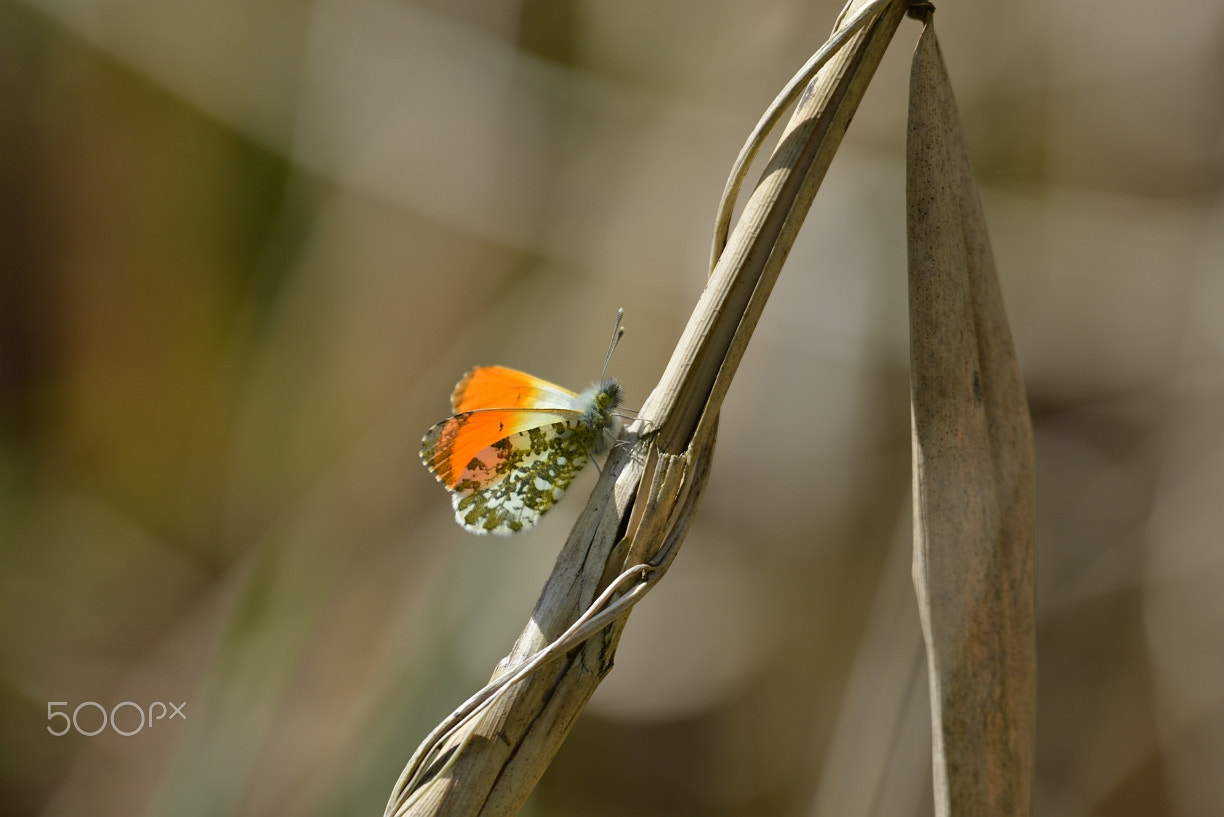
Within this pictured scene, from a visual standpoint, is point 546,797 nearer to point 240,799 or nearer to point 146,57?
point 240,799

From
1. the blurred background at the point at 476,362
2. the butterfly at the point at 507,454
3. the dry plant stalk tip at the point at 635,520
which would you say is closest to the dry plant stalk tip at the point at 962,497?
the dry plant stalk tip at the point at 635,520

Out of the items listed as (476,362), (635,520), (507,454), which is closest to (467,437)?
(507,454)

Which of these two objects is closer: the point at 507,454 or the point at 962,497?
the point at 962,497

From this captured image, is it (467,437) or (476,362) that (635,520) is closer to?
(467,437)

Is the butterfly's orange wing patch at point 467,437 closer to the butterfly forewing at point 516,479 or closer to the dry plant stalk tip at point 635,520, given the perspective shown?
the butterfly forewing at point 516,479

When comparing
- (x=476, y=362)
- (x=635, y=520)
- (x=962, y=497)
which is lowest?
(x=635, y=520)

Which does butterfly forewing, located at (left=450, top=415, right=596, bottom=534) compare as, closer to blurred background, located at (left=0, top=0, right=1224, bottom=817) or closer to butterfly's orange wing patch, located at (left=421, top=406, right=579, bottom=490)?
butterfly's orange wing patch, located at (left=421, top=406, right=579, bottom=490)

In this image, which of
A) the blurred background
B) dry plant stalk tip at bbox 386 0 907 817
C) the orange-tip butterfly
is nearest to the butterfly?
the orange-tip butterfly

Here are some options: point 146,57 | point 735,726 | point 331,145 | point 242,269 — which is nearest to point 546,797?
point 735,726
